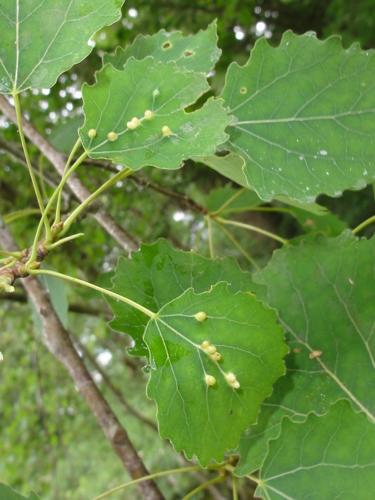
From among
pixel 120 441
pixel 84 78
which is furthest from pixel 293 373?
pixel 84 78

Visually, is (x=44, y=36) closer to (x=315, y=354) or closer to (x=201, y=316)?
(x=201, y=316)

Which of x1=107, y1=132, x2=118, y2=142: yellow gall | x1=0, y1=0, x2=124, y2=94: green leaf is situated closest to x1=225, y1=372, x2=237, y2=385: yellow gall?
x1=107, y1=132, x2=118, y2=142: yellow gall

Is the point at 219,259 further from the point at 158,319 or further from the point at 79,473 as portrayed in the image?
the point at 79,473

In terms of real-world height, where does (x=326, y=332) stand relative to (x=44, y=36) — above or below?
below

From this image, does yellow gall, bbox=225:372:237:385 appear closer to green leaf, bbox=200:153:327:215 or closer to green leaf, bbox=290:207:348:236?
green leaf, bbox=200:153:327:215

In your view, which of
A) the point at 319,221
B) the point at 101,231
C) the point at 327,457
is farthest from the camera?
the point at 101,231

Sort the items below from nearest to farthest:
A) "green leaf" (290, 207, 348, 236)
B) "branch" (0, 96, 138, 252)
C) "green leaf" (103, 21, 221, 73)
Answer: "green leaf" (103, 21, 221, 73)
"branch" (0, 96, 138, 252)
"green leaf" (290, 207, 348, 236)

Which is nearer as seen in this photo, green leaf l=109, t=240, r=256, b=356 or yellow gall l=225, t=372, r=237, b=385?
yellow gall l=225, t=372, r=237, b=385

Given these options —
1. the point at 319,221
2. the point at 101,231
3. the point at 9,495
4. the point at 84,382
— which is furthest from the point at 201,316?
the point at 101,231
